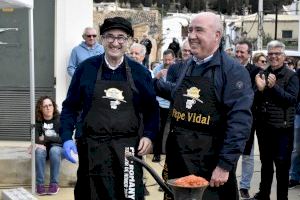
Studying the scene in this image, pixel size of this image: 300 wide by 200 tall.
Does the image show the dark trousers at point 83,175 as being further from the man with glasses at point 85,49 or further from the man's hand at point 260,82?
the man with glasses at point 85,49

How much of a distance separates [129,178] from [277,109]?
282 cm

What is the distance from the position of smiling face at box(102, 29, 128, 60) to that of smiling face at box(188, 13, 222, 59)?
1.76 ft

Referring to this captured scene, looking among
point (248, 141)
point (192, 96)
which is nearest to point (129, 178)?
point (192, 96)

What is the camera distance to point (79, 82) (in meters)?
4.39

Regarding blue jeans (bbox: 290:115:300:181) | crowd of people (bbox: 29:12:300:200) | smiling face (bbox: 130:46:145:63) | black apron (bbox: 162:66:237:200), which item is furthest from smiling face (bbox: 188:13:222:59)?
blue jeans (bbox: 290:115:300:181)

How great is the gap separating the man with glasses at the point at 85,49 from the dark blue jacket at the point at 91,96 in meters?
3.65

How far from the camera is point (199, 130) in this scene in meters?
4.02

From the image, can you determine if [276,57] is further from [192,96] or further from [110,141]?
[110,141]

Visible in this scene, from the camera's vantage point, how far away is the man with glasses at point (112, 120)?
424 centimetres

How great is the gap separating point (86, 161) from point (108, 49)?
84 cm

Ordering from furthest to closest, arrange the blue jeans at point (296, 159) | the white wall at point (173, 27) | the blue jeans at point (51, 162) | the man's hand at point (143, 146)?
the white wall at point (173, 27) → the blue jeans at point (296, 159) → the blue jeans at point (51, 162) → the man's hand at point (143, 146)

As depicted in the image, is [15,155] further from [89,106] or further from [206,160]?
[206,160]

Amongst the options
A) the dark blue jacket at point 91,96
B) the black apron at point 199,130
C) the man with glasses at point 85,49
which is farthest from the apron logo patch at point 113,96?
the man with glasses at point 85,49

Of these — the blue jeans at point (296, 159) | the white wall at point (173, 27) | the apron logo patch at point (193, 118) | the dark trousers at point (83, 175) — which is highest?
the white wall at point (173, 27)
